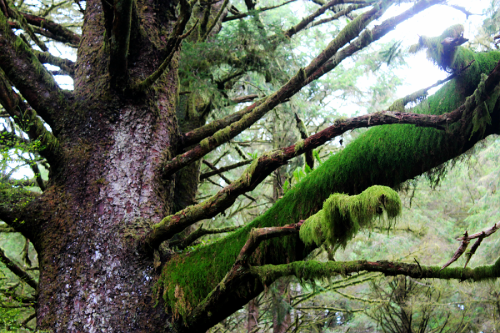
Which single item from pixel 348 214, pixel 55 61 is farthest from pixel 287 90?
pixel 55 61

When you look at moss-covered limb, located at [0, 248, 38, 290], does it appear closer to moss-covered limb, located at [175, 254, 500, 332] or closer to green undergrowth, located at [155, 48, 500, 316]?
green undergrowth, located at [155, 48, 500, 316]

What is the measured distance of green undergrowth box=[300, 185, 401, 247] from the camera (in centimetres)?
147

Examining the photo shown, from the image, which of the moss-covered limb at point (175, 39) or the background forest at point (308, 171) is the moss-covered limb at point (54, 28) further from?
the moss-covered limb at point (175, 39)

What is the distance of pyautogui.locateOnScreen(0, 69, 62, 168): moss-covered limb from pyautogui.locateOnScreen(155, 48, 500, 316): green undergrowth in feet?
3.95

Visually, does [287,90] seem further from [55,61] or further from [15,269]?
[55,61]

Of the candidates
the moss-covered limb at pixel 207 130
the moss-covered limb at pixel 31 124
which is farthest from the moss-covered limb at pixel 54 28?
the moss-covered limb at pixel 207 130

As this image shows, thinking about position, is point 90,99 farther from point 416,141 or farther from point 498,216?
point 498,216

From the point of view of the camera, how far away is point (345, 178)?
2260 millimetres

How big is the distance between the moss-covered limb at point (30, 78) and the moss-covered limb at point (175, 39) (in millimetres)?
631

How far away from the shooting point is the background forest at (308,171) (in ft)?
10.9

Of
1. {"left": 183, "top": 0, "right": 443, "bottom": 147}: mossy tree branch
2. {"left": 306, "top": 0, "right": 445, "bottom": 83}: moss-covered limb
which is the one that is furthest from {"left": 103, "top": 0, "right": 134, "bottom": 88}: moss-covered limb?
{"left": 306, "top": 0, "right": 445, "bottom": 83}: moss-covered limb

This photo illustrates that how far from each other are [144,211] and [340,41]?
6.36 feet

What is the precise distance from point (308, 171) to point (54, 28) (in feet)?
11.4

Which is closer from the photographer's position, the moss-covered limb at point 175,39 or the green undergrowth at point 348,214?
the green undergrowth at point 348,214
